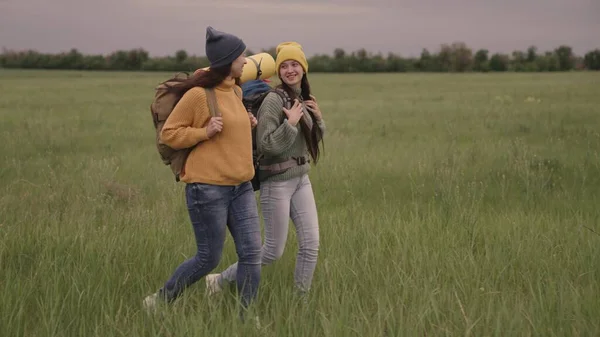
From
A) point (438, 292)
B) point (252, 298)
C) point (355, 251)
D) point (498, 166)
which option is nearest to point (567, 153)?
point (498, 166)

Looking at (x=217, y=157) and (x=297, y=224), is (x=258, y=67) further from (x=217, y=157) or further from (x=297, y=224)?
(x=297, y=224)

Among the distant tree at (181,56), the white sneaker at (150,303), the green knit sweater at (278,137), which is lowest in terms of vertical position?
the white sneaker at (150,303)

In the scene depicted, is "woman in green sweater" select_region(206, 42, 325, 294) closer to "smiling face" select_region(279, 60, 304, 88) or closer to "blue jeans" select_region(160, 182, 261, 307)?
"smiling face" select_region(279, 60, 304, 88)

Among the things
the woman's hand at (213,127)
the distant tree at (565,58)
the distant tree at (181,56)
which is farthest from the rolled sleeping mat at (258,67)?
the distant tree at (565,58)

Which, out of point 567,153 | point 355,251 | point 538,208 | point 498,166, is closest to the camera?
point 355,251

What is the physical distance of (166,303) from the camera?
3346 millimetres

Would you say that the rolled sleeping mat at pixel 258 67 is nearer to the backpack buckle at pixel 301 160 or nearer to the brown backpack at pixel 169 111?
the brown backpack at pixel 169 111

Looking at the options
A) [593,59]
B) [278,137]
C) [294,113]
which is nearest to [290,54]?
[294,113]

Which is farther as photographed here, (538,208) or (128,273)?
(538,208)

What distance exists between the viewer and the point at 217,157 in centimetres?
333

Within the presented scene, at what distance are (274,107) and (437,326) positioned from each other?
5.07ft

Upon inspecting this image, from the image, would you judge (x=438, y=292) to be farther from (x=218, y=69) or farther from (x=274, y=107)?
(x=218, y=69)

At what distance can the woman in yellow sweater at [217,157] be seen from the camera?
3.29 m

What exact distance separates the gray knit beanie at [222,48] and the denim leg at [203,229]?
2.24ft
